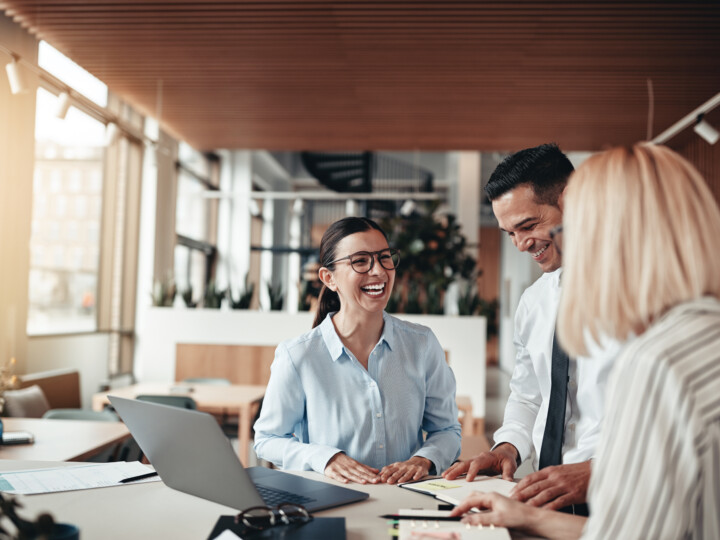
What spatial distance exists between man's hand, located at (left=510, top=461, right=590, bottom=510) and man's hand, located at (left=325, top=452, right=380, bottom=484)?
365 mm

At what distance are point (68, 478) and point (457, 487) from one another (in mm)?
885

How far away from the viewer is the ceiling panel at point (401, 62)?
456 cm

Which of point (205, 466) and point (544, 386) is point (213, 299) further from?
point (205, 466)

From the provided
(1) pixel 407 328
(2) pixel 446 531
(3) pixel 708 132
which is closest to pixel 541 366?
(1) pixel 407 328

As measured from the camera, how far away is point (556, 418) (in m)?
1.53

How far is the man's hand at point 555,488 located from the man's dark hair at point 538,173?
2.53 feet

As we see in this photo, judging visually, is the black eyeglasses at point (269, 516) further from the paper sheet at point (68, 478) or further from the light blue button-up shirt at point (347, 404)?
the light blue button-up shirt at point (347, 404)

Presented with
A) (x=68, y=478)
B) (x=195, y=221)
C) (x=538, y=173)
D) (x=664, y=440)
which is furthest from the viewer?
(x=195, y=221)

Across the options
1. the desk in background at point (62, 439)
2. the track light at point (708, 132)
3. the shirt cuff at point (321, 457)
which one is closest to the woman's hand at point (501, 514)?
the shirt cuff at point (321, 457)

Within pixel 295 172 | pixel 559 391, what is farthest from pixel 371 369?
pixel 295 172

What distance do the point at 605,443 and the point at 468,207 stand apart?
8.90 meters

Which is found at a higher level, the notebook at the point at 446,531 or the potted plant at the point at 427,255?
the potted plant at the point at 427,255

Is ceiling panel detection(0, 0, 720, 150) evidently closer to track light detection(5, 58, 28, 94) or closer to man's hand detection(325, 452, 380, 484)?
track light detection(5, 58, 28, 94)

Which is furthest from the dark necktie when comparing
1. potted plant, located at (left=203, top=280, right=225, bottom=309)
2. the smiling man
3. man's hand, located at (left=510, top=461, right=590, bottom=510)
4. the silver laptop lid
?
potted plant, located at (left=203, top=280, right=225, bottom=309)
